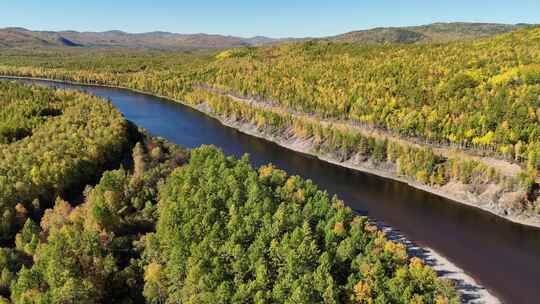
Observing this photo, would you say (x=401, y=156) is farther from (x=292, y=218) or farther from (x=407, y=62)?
(x=407, y=62)

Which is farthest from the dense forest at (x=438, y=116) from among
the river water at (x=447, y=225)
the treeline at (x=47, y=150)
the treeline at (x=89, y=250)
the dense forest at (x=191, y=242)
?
the treeline at (x=89, y=250)

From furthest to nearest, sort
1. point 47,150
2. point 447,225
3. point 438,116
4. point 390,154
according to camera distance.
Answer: point 438,116, point 390,154, point 47,150, point 447,225

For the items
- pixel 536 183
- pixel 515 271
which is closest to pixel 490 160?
pixel 536 183

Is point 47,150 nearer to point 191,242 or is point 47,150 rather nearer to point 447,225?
point 191,242

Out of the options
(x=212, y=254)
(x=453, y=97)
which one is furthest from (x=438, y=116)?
(x=212, y=254)

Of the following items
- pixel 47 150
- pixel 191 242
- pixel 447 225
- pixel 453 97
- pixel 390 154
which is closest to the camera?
pixel 191 242

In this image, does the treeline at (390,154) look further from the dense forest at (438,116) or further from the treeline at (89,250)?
the treeline at (89,250)
